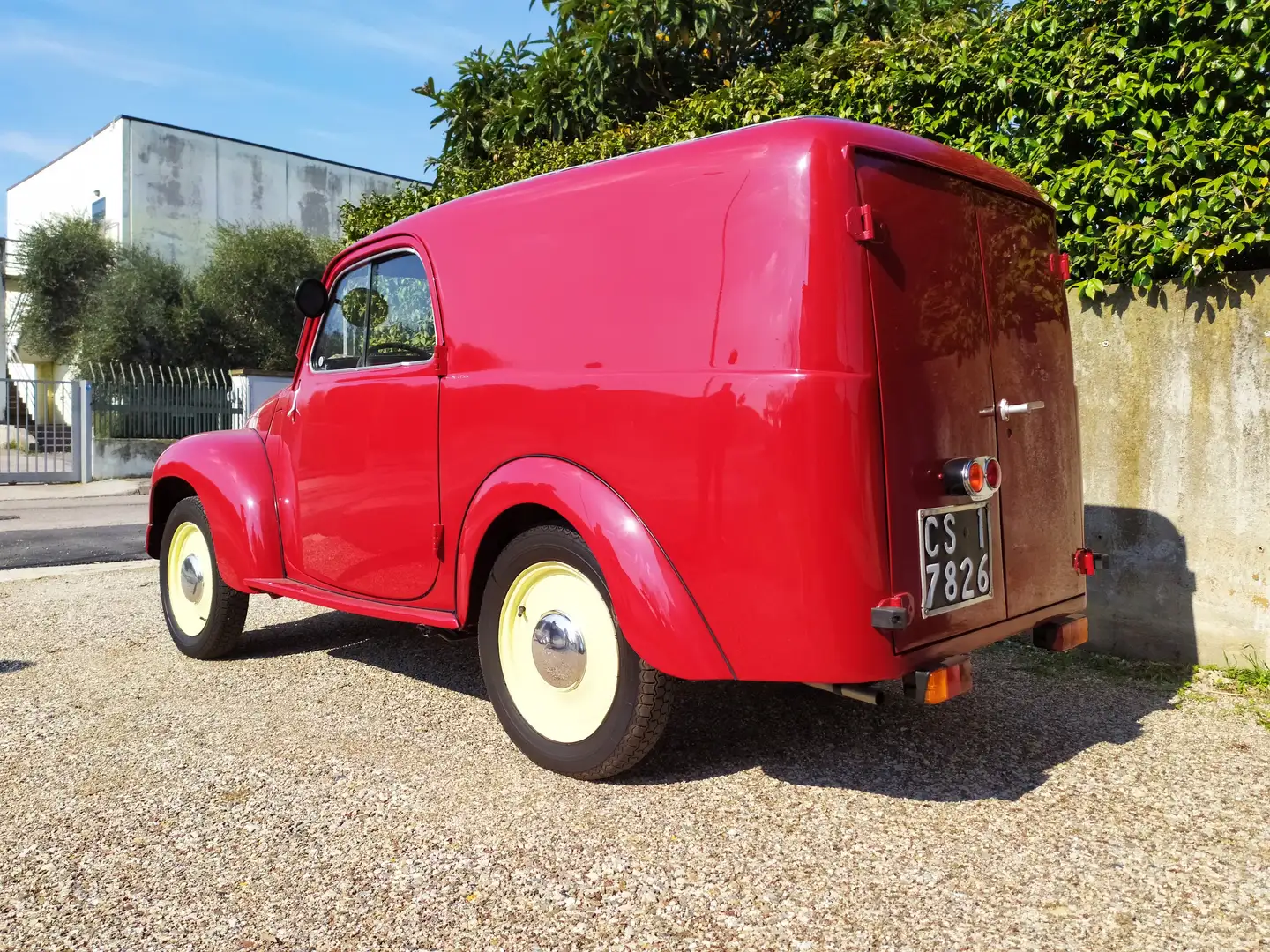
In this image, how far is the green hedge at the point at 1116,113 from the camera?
4.42 m

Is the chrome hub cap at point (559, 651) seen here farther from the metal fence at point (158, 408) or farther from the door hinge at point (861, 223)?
the metal fence at point (158, 408)

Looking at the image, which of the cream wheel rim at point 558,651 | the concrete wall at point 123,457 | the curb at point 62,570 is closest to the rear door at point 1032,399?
the cream wheel rim at point 558,651

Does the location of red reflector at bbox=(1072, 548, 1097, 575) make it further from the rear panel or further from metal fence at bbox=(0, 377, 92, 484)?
metal fence at bbox=(0, 377, 92, 484)

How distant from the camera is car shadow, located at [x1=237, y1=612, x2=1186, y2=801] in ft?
11.7

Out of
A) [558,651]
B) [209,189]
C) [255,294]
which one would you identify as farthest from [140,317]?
[558,651]

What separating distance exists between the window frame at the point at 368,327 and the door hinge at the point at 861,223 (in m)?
1.78

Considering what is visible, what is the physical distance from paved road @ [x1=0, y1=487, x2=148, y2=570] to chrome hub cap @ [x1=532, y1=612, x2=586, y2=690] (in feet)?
22.7

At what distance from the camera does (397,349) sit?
14.3ft

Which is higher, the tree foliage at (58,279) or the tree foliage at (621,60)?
the tree foliage at (58,279)

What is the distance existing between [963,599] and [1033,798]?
0.73 m

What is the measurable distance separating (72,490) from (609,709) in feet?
55.2

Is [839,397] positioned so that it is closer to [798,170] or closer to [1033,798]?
[798,170]

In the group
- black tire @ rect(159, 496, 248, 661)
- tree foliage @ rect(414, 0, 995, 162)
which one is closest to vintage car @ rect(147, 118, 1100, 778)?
black tire @ rect(159, 496, 248, 661)

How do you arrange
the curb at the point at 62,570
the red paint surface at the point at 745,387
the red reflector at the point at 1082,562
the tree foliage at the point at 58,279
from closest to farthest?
the red paint surface at the point at 745,387, the red reflector at the point at 1082,562, the curb at the point at 62,570, the tree foliage at the point at 58,279
